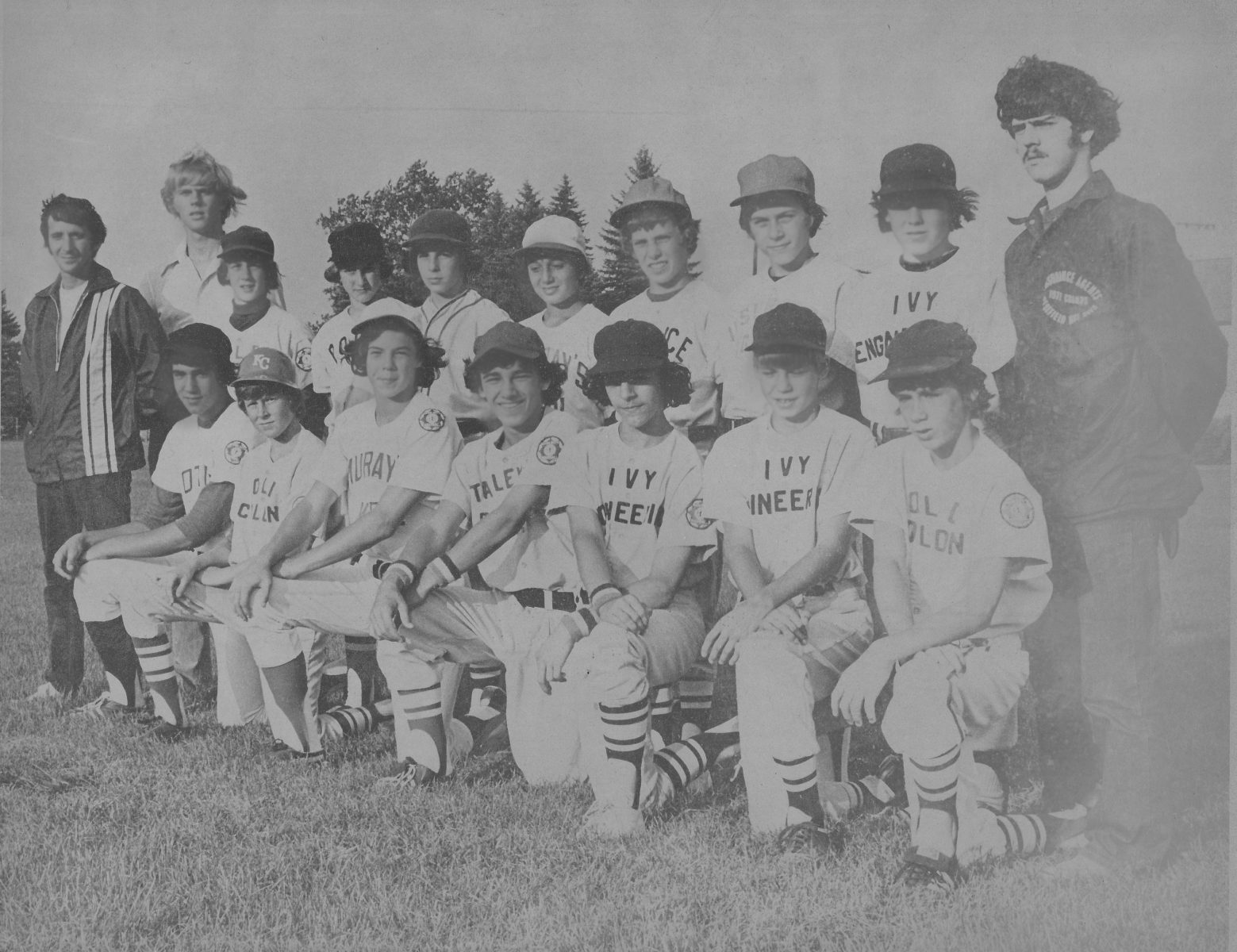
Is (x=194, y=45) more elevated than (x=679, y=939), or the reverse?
(x=194, y=45)

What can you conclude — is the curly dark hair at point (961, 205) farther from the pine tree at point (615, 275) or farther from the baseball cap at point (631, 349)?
the pine tree at point (615, 275)

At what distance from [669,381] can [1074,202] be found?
62.1 inches

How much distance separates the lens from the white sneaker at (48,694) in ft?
16.6

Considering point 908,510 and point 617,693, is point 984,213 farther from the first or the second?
point 617,693

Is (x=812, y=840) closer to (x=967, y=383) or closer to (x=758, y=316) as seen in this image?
(x=967, y=383)

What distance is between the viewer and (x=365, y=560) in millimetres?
4816

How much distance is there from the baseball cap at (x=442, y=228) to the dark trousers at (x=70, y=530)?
1.86 meters

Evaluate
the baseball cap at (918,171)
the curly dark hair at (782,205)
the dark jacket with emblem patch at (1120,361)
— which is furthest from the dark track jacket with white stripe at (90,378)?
the dark jacket with emblem patch at (1120,361)

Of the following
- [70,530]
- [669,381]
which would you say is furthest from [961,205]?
[70,530]

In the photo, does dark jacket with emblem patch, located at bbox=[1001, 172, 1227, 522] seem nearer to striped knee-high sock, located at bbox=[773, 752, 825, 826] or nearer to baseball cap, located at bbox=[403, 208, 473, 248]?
striped knee-high sock, located at bbox=[773, 752, 825, 826]

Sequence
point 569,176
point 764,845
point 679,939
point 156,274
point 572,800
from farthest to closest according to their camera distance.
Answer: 1. point 156,274
2. point 569,176
3. point 572,800
4. point 764,845
5. point 679,939

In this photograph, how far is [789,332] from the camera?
400cm

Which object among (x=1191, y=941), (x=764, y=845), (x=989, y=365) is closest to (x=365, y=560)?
(x=764, y=845)

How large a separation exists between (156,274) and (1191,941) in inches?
198
